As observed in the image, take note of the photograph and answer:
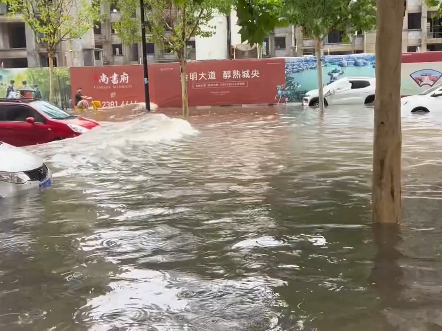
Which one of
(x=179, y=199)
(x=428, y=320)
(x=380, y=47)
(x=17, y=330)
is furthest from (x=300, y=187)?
(x=17, y=330)

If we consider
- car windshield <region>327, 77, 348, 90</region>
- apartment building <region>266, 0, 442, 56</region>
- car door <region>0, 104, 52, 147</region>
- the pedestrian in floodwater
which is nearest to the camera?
car door <region>0, 104, 52, 147</region>

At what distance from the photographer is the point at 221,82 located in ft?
90.7

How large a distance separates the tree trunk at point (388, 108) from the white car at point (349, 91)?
19.8 m

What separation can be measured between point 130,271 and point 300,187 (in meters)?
4.15

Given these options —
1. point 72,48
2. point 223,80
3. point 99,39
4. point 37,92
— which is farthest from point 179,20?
point 99,39

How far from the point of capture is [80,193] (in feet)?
28.2

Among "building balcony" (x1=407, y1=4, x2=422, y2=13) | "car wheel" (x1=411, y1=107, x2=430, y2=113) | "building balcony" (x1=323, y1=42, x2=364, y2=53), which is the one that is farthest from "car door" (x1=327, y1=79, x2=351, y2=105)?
"building balcony" (x1=407, y1=4, x2=422, y2=13)

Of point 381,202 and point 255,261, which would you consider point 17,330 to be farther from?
point 381,202

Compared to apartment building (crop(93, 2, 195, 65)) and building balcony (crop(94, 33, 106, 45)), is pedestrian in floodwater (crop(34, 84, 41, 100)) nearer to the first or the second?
apartment building (crop(93, 2, 195, 65))

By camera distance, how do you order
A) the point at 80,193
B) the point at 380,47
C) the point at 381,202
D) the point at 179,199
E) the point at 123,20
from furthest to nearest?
the point at 123,20 < the point at 80,193 < the point at 179,199 < the point at 381,202 < the point at 380,47

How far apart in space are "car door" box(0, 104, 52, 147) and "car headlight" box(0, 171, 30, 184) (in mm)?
5326

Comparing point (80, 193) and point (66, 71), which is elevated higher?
point (66, 71)

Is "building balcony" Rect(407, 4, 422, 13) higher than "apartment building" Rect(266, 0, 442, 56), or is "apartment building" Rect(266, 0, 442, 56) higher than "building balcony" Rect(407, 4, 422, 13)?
"building balcony" Rect(407, 4, 422, 13)

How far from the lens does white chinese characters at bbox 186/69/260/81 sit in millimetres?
27223
